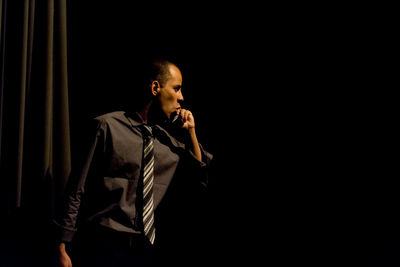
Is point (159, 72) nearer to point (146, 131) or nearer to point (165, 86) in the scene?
point (165, 86)

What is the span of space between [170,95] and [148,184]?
41cm

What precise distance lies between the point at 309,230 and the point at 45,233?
1.20m

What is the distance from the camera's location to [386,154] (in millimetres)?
1720

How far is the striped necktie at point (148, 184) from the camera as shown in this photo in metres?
1.36

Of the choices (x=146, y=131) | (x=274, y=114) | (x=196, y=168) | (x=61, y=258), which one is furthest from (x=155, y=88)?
(x=61, y=258)

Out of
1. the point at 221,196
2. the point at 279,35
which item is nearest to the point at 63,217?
the point at 221,196

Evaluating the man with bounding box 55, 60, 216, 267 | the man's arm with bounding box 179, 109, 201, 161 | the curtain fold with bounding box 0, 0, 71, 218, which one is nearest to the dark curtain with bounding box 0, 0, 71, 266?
the curtain fold with bounding box 0, 0, 71, 218

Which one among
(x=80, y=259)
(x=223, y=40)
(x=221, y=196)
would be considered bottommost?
(x=80, y=259)

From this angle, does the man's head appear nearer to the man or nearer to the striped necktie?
the man

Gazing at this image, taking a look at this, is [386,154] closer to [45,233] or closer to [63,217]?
[63,217]

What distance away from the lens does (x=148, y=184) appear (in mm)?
1393

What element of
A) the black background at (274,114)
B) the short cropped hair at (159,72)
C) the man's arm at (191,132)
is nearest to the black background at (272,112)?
the black background at (274,114)

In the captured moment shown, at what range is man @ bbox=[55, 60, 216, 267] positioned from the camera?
131cm

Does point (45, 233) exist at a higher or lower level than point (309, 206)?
lower
